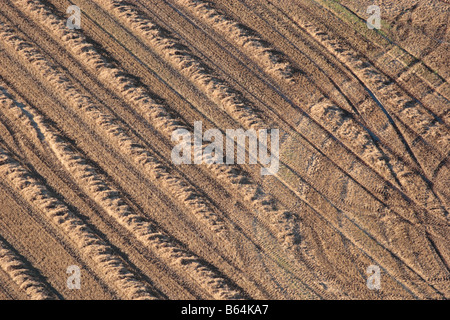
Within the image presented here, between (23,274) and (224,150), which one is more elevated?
(224,150)

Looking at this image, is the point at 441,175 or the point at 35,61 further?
the point at 35,61

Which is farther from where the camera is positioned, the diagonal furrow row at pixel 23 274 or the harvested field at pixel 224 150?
the harvested field at pixel 224 150

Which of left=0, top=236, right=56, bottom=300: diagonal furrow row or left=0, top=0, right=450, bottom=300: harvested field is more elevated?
left=0, top=0, right=450, bottom=300: harvested field

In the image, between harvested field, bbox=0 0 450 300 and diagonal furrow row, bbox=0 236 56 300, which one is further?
harvested field, bbox=0 0 450 300

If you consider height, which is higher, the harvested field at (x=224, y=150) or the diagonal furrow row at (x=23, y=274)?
the harvested field at (x=224, y=150)

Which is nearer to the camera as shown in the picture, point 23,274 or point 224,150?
point 23,274

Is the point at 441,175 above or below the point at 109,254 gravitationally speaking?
above

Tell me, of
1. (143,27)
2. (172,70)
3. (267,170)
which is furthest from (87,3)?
(267,170)
